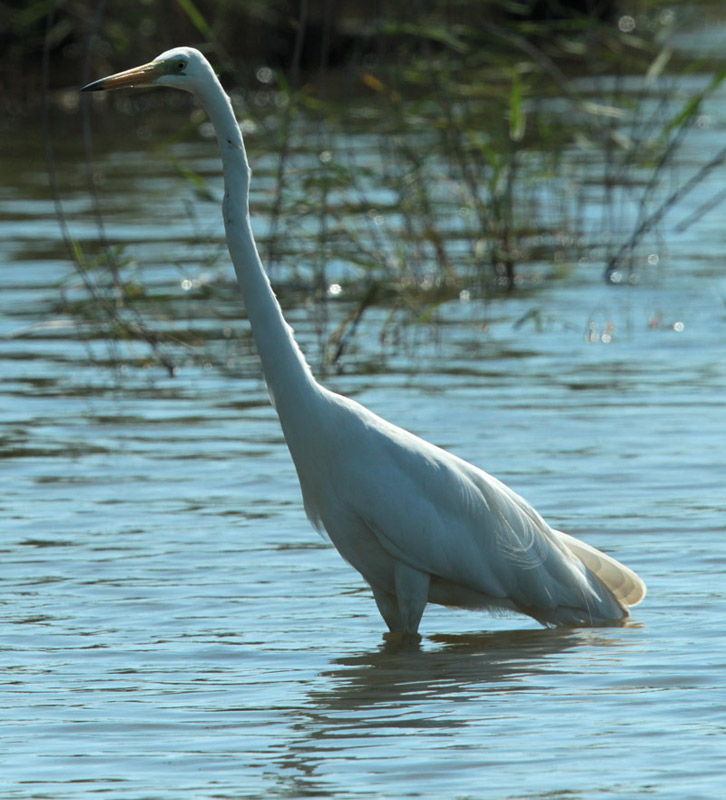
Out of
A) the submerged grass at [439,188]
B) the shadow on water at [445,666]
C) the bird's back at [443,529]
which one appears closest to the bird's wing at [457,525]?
the bird's back at [443,529]

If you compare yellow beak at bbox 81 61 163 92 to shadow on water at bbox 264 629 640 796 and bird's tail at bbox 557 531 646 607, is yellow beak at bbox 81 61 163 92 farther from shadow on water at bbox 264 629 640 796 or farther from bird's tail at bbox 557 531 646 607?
bird's tail at bbox 557 531 646 607

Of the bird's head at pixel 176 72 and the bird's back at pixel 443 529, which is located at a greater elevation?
the bird's head at pixel 176 72

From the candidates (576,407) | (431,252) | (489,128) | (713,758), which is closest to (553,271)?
(431,252)

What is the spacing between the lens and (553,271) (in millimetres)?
11211

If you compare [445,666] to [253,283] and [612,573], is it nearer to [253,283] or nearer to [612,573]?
[612,573]

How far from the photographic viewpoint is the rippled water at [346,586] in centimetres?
394

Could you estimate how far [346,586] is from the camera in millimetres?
5621

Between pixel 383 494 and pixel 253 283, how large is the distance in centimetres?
73

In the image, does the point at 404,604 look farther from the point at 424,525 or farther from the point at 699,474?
the point at 699,474

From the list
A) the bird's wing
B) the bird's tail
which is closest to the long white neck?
the bird's wing

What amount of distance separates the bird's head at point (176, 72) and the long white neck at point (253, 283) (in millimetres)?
49

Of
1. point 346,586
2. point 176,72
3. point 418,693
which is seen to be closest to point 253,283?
point 176,72

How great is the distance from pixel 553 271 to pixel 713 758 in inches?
300

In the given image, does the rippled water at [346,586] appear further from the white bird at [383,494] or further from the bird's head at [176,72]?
the bird's head at [176,72]
